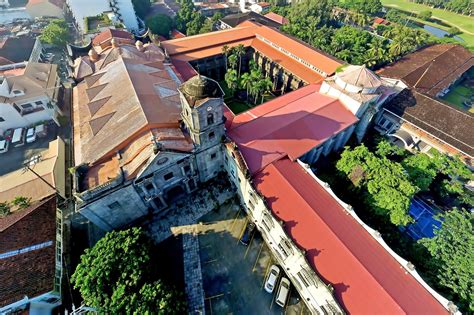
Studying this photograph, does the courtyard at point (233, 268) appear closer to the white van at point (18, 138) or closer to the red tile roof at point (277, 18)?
the white van at point (18, 138)

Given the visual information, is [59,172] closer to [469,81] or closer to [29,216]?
[29,216]

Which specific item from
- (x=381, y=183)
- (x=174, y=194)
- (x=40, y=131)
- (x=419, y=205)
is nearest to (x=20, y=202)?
(x=174, y=194)

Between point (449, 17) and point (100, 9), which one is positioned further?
point (449, 17)

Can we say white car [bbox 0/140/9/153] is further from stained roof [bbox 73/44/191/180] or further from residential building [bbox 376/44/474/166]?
residential building [bbox 376/44/474/166]

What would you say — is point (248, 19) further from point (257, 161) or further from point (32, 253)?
point (32, 253)

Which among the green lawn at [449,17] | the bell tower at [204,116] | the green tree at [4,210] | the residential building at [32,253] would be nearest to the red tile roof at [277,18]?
the bell tower at [204,116]

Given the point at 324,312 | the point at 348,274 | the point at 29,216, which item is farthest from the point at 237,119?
the point at 29,216

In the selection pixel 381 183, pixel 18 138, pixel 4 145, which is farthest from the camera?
pixel 18 138
